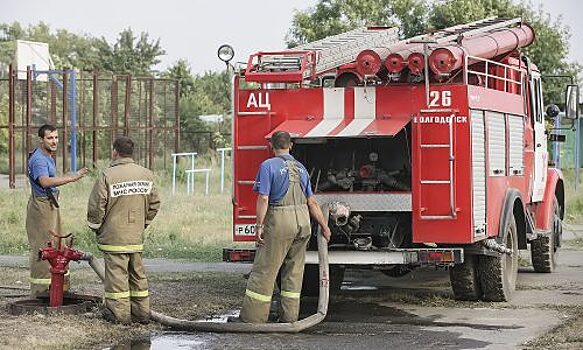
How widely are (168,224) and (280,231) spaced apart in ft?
36.4

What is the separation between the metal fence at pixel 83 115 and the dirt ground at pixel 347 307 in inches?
551

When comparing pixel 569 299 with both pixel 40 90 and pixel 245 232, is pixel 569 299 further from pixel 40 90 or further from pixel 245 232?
pixel 40 90

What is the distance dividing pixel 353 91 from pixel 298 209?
177cm

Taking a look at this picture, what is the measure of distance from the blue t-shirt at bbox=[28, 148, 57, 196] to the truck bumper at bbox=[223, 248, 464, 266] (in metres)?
2.67

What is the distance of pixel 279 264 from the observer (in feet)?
34.4

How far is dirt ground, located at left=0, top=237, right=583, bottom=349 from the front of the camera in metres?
9.69

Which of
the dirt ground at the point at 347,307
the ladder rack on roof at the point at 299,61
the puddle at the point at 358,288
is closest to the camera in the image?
the dirt ground at the point at 347,307

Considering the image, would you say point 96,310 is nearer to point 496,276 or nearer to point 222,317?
point 222,317

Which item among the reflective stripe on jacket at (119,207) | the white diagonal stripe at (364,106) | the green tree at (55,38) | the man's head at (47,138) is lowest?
the reflective stripe on jacket at (119,207)

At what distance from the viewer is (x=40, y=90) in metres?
34.1

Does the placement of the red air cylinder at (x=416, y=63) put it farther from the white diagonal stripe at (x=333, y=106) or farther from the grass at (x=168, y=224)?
the grass at (x=168, y=224)

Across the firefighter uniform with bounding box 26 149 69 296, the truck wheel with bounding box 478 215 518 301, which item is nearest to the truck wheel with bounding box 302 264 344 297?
the truck wheel with bounding box 478 215 518 301

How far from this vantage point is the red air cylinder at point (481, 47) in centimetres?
1134

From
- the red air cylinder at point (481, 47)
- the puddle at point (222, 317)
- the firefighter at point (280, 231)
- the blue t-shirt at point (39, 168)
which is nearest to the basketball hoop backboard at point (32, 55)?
the red air cylinder at point (481, 47)
